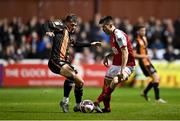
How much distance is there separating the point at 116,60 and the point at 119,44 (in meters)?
0.55

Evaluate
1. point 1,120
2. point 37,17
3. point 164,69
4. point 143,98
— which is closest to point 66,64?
point 1,120

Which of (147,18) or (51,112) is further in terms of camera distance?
(147,18)

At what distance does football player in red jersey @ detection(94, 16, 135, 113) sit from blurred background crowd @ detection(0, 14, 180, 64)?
48.5 feet

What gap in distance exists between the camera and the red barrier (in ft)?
101

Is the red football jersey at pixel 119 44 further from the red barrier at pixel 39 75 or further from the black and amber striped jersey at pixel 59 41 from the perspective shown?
the red barrier at pixel 39 75

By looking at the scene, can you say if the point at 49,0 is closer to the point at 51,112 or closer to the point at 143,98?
the point at 143,98

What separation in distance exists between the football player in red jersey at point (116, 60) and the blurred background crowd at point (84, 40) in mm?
14776

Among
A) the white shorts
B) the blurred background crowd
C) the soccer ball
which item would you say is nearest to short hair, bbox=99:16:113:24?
the white shorts

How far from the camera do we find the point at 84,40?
32.2 m

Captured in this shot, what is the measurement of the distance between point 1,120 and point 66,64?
2912 mm

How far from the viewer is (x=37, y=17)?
35969mm

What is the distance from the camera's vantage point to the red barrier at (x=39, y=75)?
101 ft

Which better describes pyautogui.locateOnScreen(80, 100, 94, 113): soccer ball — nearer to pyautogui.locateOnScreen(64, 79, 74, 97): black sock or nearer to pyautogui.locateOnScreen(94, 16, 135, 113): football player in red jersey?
pyautogui.locateOnScreen(94, 16, 135, 113): football player in red jersey

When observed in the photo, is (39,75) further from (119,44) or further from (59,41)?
(119,44)
